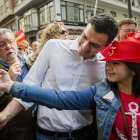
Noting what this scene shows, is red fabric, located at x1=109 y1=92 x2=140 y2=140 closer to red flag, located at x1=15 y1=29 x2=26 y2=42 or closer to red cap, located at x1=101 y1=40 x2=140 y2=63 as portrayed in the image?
red cap, located at x1=101 y1=40 x2=140 y2=63

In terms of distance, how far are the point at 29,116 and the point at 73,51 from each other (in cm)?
91

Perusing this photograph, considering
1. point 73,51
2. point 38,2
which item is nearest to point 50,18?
point 38,2

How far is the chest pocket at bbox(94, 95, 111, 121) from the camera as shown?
1404 mm

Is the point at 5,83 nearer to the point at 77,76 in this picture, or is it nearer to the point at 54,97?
the point at 54,97

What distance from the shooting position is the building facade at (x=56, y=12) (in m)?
17.1

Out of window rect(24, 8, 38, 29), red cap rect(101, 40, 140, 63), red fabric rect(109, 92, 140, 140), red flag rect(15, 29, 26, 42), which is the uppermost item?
window rect(24, 8, 38, 29)

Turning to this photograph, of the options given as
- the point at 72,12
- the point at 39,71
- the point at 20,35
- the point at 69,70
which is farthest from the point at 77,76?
the point at 72,12

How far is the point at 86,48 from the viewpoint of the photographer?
1.62 meters

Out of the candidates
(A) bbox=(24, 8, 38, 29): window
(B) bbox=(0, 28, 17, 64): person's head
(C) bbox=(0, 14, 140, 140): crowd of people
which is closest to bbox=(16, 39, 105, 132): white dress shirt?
(C) bbox=(0, 14, 140, 140): crowd of people

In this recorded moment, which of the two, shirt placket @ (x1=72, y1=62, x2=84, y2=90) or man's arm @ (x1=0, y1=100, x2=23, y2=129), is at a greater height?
shirt placket @ (x1=72, y1=62, x2=84, y2=90)

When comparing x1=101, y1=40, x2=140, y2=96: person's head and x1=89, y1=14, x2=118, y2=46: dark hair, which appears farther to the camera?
x1=89, y1=14, x2=118, y2=46: dark hair

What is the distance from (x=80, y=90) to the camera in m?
1.60

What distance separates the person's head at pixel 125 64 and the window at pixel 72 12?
1653 centimetres

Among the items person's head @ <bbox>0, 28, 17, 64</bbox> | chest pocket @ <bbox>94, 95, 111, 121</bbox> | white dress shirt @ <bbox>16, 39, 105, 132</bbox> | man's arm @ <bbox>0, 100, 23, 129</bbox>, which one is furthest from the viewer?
person's head @ <bbox>0, 28, 17, 64</bbox>
